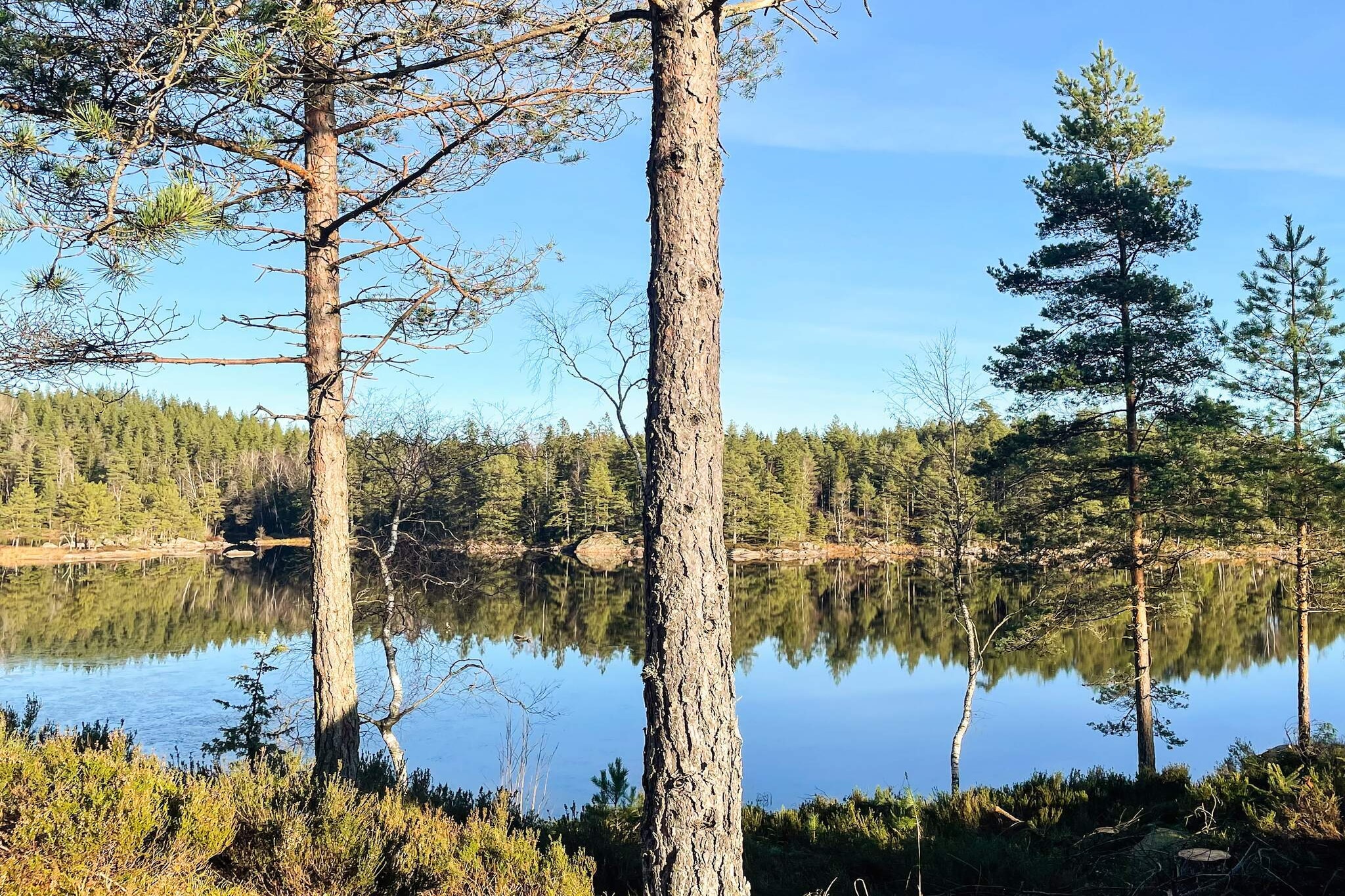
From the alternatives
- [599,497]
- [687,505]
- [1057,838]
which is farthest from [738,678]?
[599,497]

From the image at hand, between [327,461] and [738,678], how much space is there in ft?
57.1

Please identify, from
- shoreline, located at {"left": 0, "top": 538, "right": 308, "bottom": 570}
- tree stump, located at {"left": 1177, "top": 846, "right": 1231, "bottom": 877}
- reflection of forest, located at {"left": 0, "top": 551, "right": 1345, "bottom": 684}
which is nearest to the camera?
tree stump, located at {"left": 1177, "top": 846, "right": 1231, "bottom": 877}

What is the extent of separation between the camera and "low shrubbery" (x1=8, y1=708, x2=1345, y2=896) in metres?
3.03

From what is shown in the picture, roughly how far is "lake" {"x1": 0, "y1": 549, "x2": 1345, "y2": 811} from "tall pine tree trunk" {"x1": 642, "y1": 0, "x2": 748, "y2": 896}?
459 centimetres

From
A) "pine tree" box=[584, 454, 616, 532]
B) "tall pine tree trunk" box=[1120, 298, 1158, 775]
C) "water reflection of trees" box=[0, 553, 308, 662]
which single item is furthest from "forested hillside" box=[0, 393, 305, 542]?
"tall pine tree trunk" box=[1120, 298, 1158, 775]

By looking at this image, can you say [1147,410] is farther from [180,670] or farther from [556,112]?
[180,670]

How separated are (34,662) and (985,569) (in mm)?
19763

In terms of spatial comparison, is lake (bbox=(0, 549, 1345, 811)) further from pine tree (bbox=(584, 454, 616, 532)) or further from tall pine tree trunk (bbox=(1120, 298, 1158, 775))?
pine tree (bbox=(584, 454, 616, 532))

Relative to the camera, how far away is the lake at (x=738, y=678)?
13.8m

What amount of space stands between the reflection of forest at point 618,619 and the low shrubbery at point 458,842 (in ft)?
22.5

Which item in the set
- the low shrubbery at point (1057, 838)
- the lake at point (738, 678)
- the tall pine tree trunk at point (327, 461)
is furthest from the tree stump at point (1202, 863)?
the lake at point (738, 678)

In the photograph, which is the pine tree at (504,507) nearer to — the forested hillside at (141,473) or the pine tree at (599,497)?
the pine tree at (599,497)

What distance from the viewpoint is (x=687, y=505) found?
3168mm

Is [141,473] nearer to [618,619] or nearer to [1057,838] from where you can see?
[618,619]
